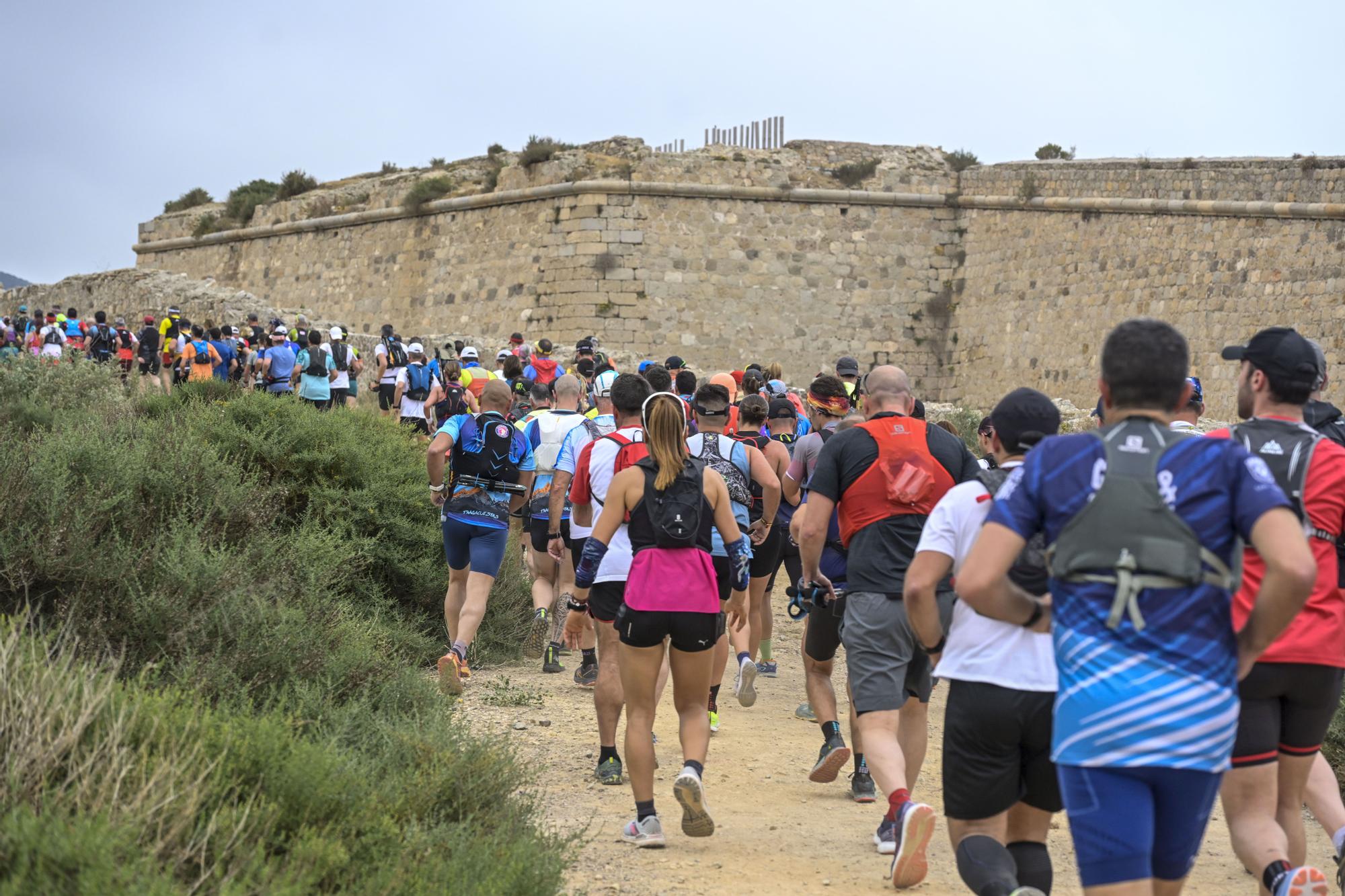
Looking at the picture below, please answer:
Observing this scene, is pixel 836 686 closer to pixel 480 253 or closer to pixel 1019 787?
pixel 1019 787

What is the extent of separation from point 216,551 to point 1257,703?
15.1ft

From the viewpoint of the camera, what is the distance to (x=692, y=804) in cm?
496

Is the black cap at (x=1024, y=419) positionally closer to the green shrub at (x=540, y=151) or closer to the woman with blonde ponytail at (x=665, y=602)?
the woman with blonde ponytail at (x=665, y=602)

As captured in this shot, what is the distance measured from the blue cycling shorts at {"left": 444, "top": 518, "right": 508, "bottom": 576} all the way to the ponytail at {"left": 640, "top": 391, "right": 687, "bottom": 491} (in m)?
2.52

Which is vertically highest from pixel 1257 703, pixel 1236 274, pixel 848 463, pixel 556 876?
pixel 1236 274

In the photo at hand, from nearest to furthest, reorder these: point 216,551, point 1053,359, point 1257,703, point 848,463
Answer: point 1257,703 → point 848,463 → point 216,551 → point 1053,359

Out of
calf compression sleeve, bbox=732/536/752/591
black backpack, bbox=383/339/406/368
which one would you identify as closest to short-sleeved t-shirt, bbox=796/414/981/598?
calf compression sleeve, bbox=732/536/752/591

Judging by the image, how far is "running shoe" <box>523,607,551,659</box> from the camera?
8.64 m

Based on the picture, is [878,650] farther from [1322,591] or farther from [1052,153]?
[1052,153]

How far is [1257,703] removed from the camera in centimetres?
396

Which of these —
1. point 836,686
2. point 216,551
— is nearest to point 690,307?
point 836,686

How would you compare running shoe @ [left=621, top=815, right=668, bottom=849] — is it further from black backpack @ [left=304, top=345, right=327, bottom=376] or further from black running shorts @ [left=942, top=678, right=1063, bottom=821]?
black backpack @ [left=304, top=345, right=327, bottom=376]

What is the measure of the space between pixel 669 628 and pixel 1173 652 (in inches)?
98.8

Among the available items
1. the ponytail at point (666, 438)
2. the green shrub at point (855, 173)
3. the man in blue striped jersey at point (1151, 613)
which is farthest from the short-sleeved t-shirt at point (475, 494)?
the green shrub at point (855, 173)
